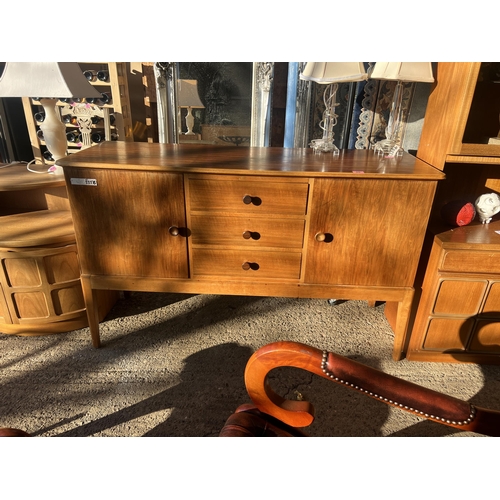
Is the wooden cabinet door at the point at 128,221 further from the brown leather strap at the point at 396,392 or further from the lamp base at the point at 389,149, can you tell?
the brown leather strap at the point at 396,392

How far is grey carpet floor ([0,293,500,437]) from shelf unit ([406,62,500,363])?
172 mm

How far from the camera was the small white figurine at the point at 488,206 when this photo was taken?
2.10 meters

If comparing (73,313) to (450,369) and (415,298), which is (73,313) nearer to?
(415,298)

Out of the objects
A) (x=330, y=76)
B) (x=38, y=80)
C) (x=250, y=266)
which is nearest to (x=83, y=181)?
(x=38, y=80)

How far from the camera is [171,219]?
6.38 ft

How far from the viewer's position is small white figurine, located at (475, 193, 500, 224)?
2.10 meters

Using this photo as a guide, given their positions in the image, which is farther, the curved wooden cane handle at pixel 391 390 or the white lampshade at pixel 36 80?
the white lampshade at pixel 36 80

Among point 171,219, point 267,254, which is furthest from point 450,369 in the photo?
point 171,219

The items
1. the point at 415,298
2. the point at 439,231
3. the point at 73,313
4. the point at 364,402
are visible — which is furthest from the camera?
the point at 73,313

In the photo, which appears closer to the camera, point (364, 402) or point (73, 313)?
point (364, 402)

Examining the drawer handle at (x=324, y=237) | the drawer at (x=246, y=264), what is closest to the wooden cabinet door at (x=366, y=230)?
the drawer handle at (x=324, y=237)

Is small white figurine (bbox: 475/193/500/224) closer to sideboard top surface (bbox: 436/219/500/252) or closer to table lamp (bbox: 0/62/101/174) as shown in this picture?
sideboard top surface (bbox: 436/219/500/252)

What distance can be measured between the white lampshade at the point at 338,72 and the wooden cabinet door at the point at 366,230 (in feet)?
2.39

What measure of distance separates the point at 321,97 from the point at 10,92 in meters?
2.21
